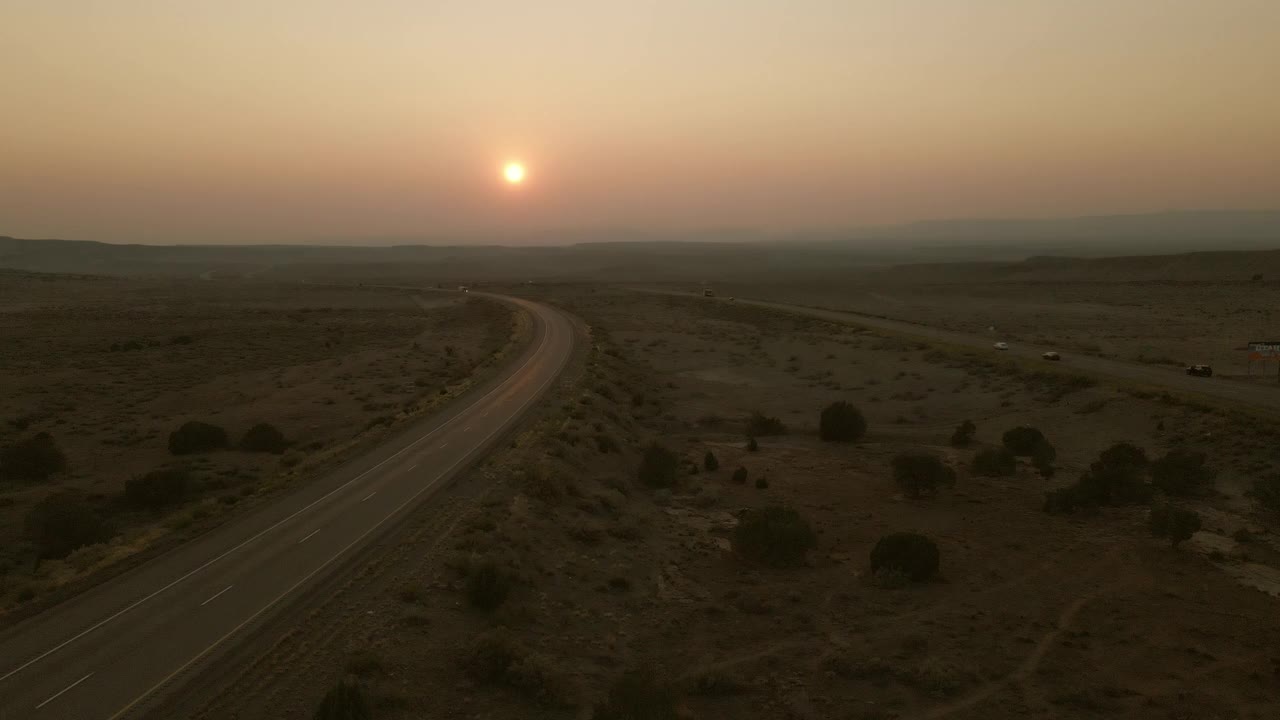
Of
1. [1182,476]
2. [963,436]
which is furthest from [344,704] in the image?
[963,436]

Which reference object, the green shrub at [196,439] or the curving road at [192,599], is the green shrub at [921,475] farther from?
the green shrub at [196,439]

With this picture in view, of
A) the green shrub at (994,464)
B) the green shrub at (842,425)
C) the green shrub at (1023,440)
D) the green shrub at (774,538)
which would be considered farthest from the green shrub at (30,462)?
the green shrub at (1023,440)

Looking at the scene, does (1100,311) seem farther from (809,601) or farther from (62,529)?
(62,529)

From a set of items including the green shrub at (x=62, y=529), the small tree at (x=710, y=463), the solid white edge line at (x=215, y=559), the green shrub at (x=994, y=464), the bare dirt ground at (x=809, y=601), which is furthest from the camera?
the small tree at (x=710, y=463)

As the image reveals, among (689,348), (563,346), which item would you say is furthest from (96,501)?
(689,348)

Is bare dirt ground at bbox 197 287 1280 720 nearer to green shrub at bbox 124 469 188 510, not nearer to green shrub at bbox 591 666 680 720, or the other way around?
green shrub at bbox 591 666 680 720
